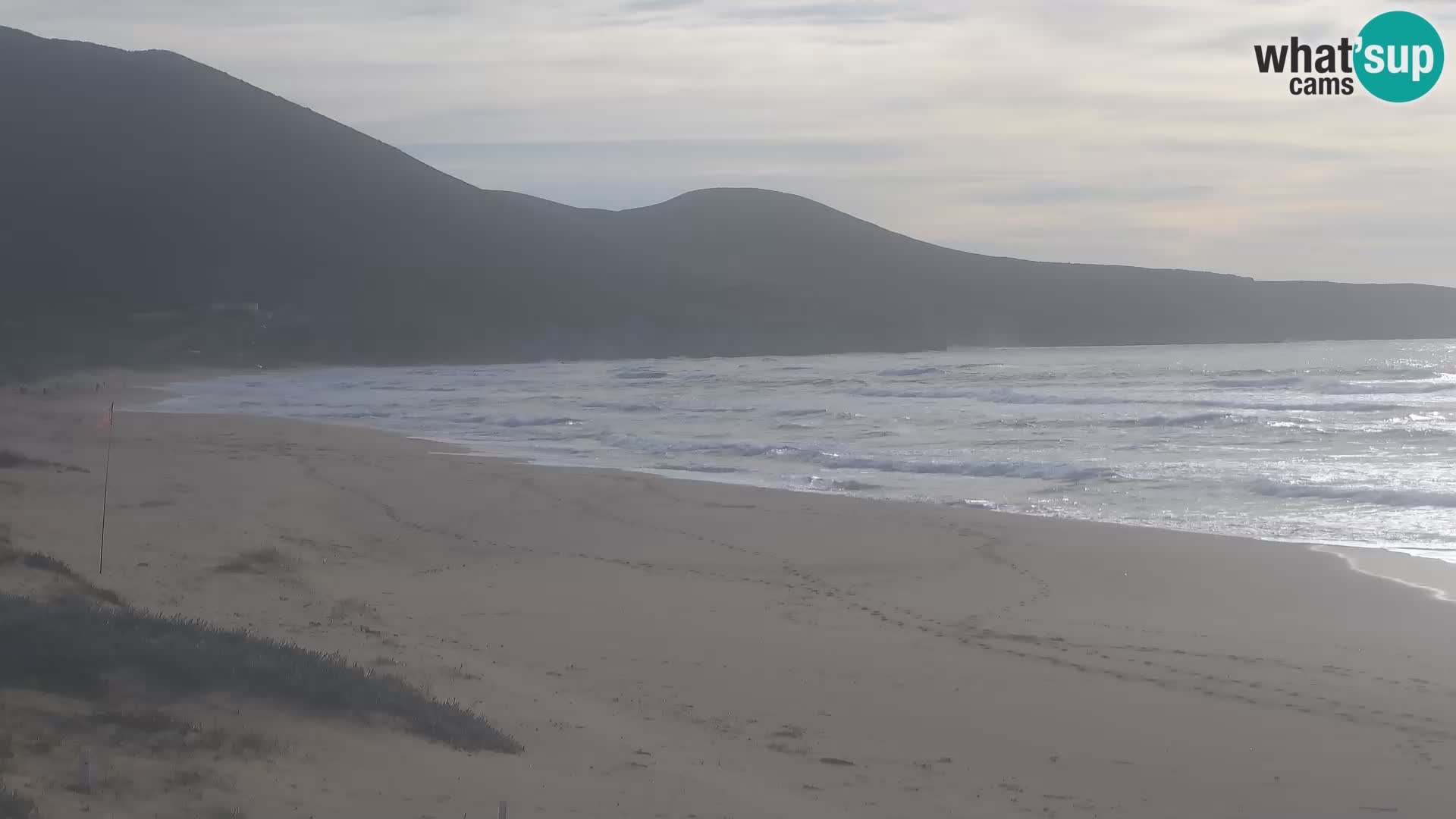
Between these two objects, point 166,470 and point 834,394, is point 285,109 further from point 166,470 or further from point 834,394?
point 166,470

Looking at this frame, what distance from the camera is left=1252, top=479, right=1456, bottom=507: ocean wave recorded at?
12.3 m

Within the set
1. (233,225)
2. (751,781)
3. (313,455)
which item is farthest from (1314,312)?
(751,781)

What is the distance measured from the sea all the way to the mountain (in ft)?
109

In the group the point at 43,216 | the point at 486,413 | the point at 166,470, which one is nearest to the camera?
the point at 166,470

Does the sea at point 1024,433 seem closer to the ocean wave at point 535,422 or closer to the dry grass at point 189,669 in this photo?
the ocean wave at point 535,422

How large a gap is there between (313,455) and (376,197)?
7901cm

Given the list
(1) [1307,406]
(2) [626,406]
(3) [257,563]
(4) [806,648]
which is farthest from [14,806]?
(2) [626,406]

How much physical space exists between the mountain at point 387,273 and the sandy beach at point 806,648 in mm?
58189

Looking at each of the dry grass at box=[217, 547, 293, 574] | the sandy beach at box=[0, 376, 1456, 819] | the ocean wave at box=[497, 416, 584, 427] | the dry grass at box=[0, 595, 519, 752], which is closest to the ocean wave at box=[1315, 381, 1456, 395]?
the ocean wave at box=[497, 416, 584, 427]

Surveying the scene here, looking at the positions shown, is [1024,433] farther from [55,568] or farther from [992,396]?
[55,568]

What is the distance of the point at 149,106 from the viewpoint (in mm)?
88938

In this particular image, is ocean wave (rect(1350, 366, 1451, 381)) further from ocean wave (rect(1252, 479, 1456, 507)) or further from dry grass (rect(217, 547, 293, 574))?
dry grass (rect(217, 547, 293, 574))

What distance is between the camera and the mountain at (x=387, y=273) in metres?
74.0

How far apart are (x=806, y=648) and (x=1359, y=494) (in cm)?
857
